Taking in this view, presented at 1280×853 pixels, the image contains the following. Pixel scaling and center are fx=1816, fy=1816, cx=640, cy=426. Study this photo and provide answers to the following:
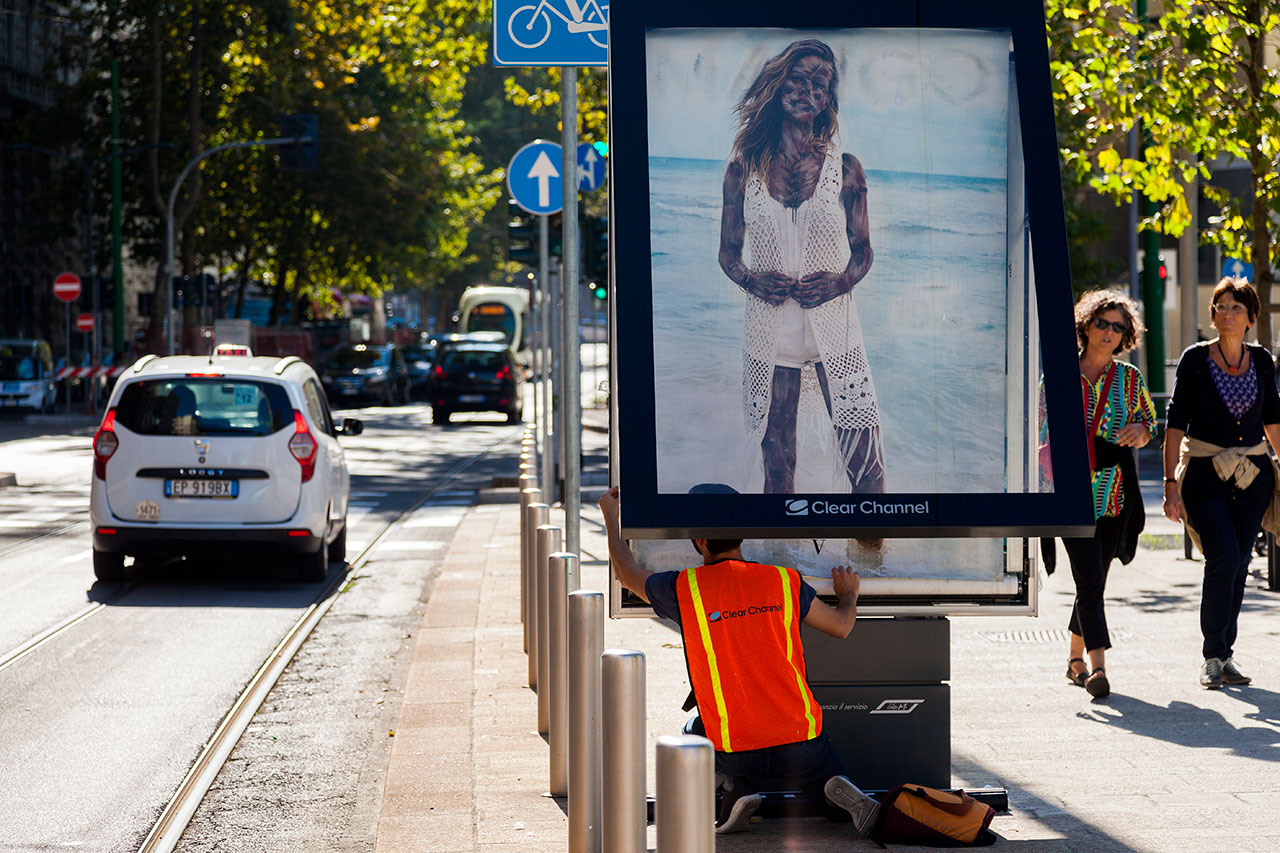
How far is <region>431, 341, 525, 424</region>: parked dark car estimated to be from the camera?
3784 cm

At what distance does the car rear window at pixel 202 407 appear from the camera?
1275 cm

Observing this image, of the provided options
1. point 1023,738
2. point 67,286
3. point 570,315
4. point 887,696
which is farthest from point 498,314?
point 887,696

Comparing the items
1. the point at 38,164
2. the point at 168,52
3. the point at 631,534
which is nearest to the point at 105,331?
the point at 38,164

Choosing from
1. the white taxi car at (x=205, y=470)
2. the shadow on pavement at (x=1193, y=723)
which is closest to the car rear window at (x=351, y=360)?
the white taxi car at (x=205, y=470)

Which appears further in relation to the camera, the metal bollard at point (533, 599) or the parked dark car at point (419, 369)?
the parked dark car at point (419, 369)

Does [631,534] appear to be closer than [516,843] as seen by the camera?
Yes

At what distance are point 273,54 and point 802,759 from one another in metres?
40.1

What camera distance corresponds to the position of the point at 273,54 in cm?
4281

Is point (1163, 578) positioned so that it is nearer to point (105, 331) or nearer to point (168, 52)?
point (168, 52)

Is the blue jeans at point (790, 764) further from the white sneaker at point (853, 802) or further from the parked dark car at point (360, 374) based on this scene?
the parked dark car at point (360, 374)

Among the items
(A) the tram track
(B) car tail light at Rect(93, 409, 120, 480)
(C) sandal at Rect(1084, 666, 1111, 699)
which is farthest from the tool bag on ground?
(B) car tail light at Rect(93, 409, 120, 480)

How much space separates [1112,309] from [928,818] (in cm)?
329

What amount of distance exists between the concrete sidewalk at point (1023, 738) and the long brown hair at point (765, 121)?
1456 mm

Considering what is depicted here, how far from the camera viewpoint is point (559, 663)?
5617mm
